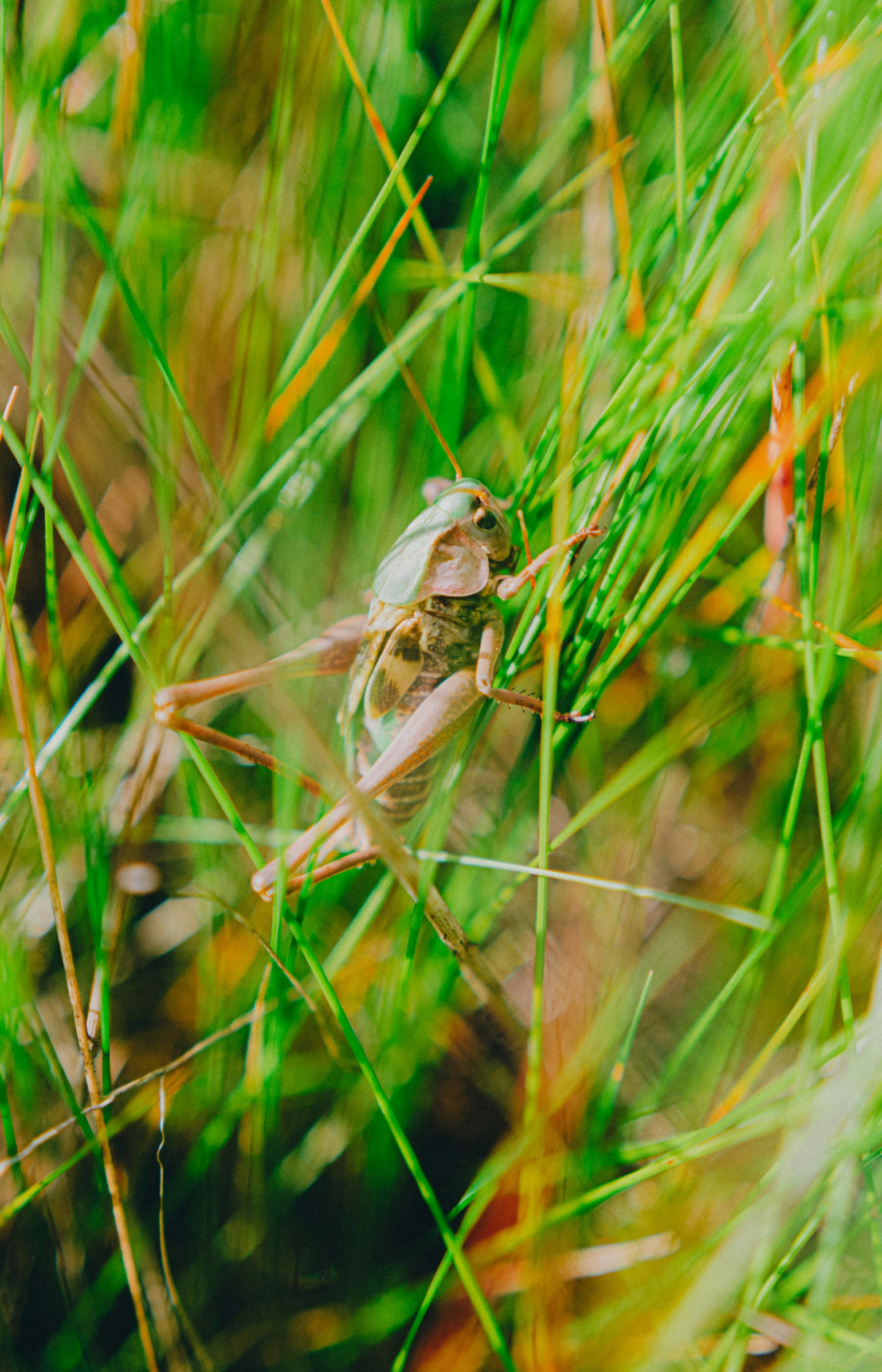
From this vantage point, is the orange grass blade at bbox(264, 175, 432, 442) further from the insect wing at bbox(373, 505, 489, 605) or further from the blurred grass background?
the insect wing at bbox(373, 505, 489, 605)

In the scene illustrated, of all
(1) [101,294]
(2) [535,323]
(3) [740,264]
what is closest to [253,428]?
(1) [101,294]

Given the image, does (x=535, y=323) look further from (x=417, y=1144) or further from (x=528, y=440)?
(x=417, y=1144)

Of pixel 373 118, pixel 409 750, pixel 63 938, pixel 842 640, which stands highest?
pixel 373 118

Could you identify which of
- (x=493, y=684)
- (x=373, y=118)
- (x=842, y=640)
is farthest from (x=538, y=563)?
(x=373, y=118)

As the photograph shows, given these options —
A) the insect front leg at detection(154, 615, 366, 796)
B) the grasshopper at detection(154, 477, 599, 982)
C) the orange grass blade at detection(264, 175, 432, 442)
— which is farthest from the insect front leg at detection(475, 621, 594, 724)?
the orange grass blade at detection(264, 175, 432, 442)

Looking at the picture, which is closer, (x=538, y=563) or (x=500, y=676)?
(x=538, y=563)

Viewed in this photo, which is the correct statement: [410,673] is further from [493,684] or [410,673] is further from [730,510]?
[730,510]

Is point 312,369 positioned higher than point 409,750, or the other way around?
point 312,369
